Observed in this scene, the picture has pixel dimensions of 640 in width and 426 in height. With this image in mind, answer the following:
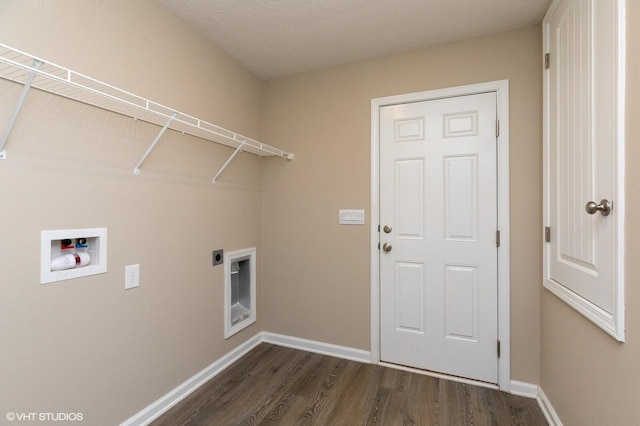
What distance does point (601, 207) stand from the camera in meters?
1.17

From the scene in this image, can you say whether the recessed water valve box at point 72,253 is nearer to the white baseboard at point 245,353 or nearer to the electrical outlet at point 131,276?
the electrical outlet at point 131,276

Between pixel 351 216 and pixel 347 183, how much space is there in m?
0.29

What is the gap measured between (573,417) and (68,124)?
2.86 meters

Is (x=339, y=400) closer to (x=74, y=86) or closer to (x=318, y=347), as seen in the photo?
(x=318, y=347)

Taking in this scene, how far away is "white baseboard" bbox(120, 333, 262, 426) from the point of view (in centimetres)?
169

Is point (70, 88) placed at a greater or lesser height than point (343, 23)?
lesser

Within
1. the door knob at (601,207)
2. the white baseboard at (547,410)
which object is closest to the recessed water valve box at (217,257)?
the door knob at (601,207)

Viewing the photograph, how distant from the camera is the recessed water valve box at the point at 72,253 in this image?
4.23 ft

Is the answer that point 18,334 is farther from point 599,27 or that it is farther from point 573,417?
point 599,27

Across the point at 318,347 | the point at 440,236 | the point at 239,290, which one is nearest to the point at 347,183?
the point at 440,236

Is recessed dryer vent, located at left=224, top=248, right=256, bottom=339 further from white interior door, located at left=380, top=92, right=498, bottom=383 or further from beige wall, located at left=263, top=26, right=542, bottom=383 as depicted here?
white interior door, located at left=380, top=92, right=498, bottom=383

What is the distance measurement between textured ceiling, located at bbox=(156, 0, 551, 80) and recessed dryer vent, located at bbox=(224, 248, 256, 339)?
168 centimetres

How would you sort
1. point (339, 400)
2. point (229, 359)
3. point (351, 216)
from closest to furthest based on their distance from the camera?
point (339, 400) < point (229, 359) < point (351, 216)

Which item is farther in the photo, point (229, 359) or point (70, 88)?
point (229, 359)
